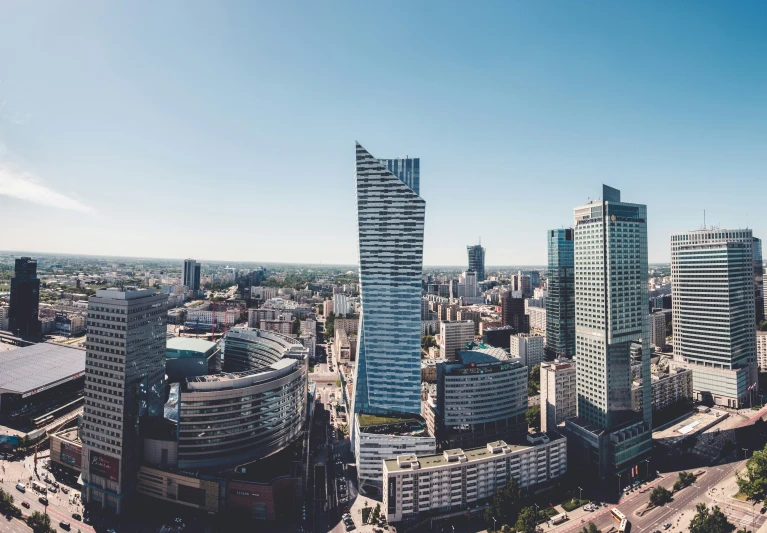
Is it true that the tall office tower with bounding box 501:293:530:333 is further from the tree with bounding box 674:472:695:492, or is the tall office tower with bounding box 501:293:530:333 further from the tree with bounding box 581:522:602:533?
the tree with bounding box 581:522:602:533

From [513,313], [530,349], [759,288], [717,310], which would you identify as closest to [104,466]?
[530,349]

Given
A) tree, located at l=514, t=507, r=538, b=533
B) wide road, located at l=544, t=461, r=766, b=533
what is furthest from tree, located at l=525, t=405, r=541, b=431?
tree, located at l=514, t=507, r=538, b=533

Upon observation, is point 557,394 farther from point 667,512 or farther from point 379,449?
point 379,449

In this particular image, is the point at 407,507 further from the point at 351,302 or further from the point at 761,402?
the point at 351,302

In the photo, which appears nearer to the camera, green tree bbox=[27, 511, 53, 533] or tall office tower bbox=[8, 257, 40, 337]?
green tree bbox=[27, 511, 53, 533]

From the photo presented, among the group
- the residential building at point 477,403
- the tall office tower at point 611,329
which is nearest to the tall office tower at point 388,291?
the residential building at point 477,403

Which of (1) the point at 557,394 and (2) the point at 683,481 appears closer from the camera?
(2) the point at 683,481

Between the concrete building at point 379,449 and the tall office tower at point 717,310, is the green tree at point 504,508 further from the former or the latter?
the tall office tower at point 717,310
